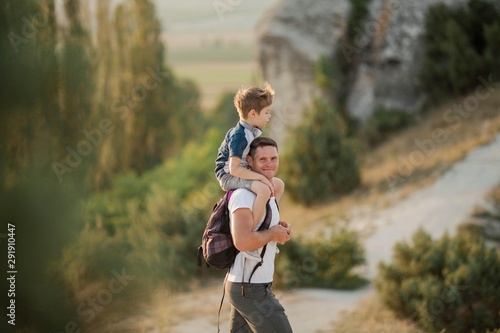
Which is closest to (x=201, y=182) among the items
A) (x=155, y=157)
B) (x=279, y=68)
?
(x=155, y=157)

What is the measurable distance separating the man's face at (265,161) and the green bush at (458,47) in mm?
18517

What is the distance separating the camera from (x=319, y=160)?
60.2 ft

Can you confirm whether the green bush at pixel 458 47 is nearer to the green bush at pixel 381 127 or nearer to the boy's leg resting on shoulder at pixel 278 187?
the green bush at pixel 381 127

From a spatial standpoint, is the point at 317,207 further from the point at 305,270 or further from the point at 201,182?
the point at 201,182

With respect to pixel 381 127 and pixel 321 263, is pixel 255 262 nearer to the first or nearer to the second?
pixel 321 263

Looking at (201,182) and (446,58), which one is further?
(201,182)

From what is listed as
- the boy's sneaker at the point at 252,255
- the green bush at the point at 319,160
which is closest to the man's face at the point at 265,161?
the boy's sneaker at the point at 252,255

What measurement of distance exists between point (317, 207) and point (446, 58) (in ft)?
26.5

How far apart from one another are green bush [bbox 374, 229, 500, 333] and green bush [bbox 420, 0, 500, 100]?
1347 centimetres

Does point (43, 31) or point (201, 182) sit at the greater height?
point (201, 182)

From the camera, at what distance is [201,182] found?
27.1 meters

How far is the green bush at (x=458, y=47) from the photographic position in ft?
71.7

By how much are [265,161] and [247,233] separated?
0.49m

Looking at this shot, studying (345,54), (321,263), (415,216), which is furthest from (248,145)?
(345,54)
